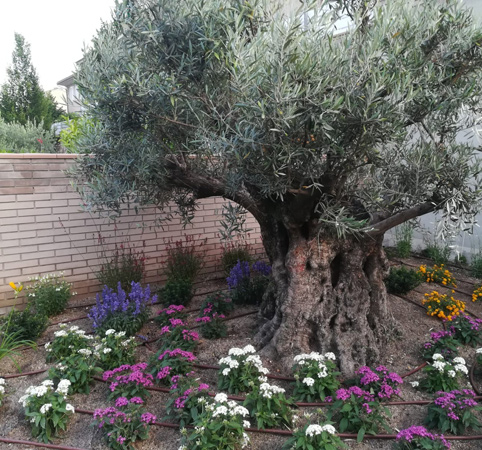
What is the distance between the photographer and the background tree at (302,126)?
305 cm

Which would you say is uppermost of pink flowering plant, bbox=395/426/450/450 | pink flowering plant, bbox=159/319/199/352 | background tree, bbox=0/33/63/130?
background tree, bbox=0/33/63/130

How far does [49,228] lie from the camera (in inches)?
235

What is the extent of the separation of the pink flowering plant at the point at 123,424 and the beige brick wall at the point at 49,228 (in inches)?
91.2

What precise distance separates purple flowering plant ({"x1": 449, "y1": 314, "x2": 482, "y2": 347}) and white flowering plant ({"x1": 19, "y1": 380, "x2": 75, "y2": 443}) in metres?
3.91

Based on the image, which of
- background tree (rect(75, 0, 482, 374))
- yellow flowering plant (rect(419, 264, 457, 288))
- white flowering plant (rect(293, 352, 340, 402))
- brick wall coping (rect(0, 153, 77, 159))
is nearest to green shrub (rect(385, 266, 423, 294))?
yellow flowering plant (rect(419, 264, 457, 288))

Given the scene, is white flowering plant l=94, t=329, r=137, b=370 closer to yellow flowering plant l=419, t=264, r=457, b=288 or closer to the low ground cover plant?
the low ground cover plant

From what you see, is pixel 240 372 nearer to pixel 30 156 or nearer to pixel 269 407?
pixel 269 407

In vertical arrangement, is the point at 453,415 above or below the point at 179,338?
below

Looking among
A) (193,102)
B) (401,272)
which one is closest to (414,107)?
(193,102)

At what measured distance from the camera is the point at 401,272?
6398 mm

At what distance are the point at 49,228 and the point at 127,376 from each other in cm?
296

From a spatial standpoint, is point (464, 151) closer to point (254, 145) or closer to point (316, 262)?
point (316, 262)

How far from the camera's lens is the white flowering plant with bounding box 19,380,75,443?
344 centimetres

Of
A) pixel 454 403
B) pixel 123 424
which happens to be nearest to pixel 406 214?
pixel 454 403
